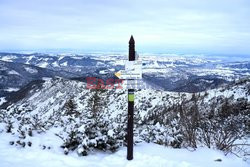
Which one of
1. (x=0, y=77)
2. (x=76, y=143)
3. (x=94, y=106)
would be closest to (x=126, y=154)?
(x=76, y=143)

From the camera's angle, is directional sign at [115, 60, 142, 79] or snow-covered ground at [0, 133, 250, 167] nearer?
directional sign at [115, 60, 142, 79]

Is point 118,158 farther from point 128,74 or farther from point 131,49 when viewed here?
point 131,49

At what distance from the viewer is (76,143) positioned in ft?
17.7

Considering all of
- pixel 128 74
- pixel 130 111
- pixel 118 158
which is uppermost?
pixel 128 74

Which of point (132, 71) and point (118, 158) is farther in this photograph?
point (118, 158)

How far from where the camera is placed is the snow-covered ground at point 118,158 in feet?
15.1

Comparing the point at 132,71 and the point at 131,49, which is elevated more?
the point at 131,49

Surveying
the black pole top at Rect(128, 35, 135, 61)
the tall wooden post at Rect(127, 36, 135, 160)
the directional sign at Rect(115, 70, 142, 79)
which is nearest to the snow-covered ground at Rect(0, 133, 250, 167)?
the tall wooden post at Rect(127, 36, 135, 160)

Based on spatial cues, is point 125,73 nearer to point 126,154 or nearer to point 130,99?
point 130,99

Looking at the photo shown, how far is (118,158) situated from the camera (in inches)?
194

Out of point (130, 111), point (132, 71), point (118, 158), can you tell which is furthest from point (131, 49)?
point (118, 158)

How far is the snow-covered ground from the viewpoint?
460 centimetres

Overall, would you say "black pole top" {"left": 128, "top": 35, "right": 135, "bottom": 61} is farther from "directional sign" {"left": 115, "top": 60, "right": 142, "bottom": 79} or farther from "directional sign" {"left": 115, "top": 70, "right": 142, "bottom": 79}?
"directional sign" {"left": 115, "top": 70, "right": 142, "bottom": 79}

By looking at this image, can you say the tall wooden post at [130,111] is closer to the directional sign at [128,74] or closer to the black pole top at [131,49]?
the black pole top at [131,49]
